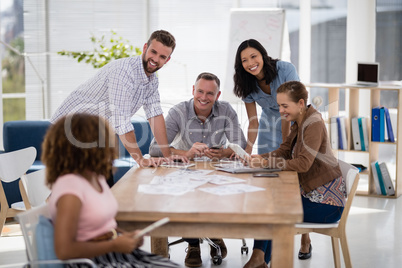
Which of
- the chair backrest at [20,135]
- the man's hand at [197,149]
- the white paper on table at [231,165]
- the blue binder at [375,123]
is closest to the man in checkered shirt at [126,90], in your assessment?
the man's hand at [197,149]

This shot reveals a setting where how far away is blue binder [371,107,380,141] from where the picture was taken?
5.28 meters

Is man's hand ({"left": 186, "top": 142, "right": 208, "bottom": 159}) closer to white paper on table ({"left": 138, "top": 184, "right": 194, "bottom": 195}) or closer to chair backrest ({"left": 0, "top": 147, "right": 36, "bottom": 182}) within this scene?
white paper on table ({"left": 138, "top": 184, "right": 194, "bottom": 195})

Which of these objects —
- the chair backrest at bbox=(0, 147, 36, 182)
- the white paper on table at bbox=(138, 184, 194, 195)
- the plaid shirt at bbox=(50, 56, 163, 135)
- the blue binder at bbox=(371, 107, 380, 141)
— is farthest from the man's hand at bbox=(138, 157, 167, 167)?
the blue binder at bbox=(371, 107, 380, 141)

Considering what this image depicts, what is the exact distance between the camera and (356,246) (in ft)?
13.0

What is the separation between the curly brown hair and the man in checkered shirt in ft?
3.81

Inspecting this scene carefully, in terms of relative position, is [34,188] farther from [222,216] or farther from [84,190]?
[222,216]

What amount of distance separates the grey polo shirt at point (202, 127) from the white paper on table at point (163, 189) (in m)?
1.01

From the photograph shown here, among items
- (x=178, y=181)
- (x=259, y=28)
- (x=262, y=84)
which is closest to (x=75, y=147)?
(x=178, y=181)

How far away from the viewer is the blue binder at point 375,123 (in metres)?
5.28

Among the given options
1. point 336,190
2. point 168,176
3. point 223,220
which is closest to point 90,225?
point 223,220

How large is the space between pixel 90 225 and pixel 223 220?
0.49m

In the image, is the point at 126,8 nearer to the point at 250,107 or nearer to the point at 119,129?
the point at 250,107

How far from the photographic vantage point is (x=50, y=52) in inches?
254

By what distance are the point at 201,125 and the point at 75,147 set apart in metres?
1.71
